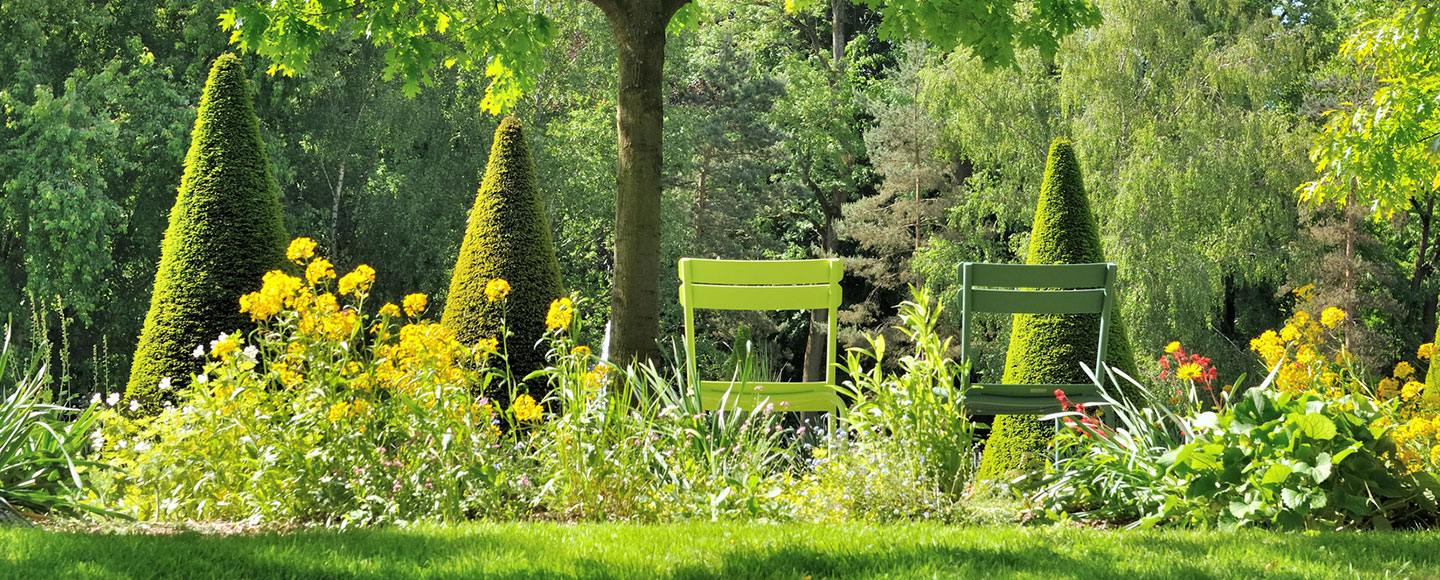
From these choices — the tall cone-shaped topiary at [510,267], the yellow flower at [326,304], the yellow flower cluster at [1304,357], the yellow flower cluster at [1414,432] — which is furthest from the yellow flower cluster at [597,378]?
the yellow flower cluster at [1414,432]

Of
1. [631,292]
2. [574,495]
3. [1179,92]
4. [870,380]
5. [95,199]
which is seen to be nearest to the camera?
[574,495]

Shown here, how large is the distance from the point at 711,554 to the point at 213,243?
4.68 metres

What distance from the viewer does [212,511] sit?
4145mm

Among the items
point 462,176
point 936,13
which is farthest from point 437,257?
point 936,13

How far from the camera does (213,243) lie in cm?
674

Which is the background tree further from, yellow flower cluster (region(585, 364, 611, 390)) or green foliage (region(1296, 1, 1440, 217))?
green foliage (region(1296, 1, 1440, 217))

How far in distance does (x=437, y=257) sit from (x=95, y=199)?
548 cm

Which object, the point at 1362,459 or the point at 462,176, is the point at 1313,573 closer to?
the point at 1362,459

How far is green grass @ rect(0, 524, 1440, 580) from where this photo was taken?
2945 millimetres

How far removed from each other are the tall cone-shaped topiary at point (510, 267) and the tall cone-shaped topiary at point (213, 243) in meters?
1.12

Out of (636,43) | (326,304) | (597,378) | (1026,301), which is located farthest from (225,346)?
(1026,301)

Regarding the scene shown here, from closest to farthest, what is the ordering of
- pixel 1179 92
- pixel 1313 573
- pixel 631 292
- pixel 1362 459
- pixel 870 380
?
pixel 1313 573 < pixel 1362 459 < pixel 870 380 < pixel 631 292 < pixel 1179 92

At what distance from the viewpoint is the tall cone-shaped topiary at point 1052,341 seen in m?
6.49

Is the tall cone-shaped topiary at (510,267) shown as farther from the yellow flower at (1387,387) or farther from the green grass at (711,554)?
the yellow flower at (1387,387)
